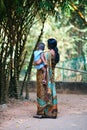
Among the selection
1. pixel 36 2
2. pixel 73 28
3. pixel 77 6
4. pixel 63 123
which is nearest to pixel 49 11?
pixel 36 2

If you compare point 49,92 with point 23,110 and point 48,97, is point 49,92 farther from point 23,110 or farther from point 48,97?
point 23,110

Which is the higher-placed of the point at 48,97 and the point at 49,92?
the point at 49,92

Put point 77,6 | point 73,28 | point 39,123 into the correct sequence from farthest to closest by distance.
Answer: point 73,28
point 77,6
point 39,123

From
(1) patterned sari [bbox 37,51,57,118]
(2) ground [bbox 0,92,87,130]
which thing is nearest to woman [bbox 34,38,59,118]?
(1) patterned sari [bbox 37,51,57,118]

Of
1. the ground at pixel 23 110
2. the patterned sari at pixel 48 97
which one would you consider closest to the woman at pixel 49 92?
the patterned sari at pixel 48 97

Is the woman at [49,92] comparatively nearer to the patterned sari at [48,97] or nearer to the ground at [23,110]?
the patterned sari at [48,97]

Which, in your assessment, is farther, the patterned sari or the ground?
the patterned sari

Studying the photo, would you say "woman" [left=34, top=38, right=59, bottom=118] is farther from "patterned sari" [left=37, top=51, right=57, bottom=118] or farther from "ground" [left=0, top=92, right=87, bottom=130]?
"ground" [left=0, top=92, right=87, bottom=130]

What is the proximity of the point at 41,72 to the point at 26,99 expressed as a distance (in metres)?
3.73

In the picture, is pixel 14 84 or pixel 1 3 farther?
pixel 14 84

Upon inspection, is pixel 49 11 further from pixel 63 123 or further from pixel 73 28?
pixel 73 28

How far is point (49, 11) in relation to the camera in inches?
567

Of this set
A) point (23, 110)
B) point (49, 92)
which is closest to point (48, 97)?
Result: point (49, 92)

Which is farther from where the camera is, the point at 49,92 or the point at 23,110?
the point at 23,110
